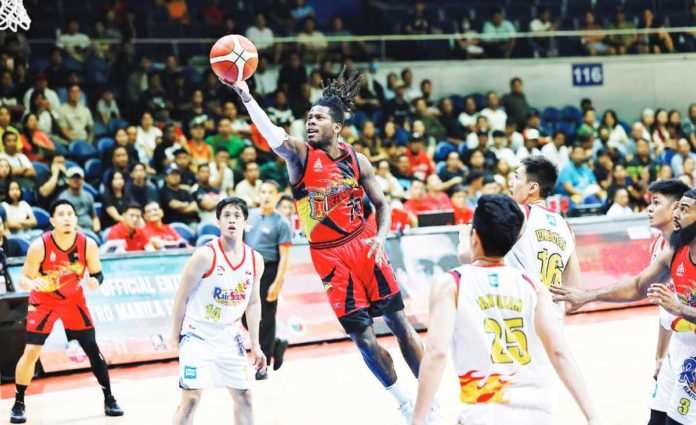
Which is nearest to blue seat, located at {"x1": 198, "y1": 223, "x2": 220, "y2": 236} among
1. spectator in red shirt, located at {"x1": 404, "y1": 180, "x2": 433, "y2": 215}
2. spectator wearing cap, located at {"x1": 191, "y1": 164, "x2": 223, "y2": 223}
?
spectator wearing cap, located at {"x1": 191, "y1": 164, "x2": 223, "y2": 223}

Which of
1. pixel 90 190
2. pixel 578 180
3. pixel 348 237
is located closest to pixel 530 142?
pixel 578 180

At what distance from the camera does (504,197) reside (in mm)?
4352

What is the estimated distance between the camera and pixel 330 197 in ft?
23.7

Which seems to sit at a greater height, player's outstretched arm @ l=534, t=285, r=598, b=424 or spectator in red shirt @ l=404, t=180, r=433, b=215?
player's outstretched arm @ l=534, t=285, r=598, b=424

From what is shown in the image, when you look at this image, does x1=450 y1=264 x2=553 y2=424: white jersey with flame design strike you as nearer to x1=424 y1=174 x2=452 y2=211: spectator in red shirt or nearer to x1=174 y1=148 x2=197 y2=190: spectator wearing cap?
x1=174 y1=148 x2=197 y2=190: spectator wearing cap

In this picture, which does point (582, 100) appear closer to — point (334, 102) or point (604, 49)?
point (604, 49)

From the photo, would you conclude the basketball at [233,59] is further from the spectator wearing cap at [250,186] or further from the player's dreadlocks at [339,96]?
the spectator wearing cap at [250,186]

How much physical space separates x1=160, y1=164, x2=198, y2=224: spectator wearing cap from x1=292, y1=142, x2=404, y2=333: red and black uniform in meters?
6.81

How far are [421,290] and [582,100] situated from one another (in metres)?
8.56

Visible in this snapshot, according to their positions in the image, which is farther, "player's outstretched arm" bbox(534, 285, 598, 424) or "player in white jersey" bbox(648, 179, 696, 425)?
"player in white jersey" bbox(648, 179, 696, 425)

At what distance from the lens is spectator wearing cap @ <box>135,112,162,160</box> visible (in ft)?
49.3

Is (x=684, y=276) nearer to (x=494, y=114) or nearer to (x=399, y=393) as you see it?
(x=399, y=393)

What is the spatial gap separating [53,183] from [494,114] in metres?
8.40

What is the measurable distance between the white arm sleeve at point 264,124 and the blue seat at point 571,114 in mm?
14069
